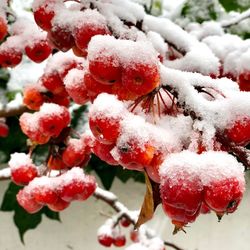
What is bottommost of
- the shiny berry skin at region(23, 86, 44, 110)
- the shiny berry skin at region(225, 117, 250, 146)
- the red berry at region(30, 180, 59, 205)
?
the red berry at region(30, 180, 59, 205)

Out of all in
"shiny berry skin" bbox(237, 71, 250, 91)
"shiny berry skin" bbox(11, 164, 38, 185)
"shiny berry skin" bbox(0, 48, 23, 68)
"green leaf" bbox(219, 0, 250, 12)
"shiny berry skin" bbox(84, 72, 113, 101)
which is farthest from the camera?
"green leaf" bbox(219, 0, 250, 12)

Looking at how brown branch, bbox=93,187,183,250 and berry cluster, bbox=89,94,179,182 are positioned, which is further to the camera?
brown branch, bbox=93,187,183,250

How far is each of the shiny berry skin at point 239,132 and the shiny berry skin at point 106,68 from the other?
0.33 feet

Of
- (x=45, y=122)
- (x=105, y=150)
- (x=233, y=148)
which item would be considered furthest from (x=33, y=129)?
(x=233, y=148)

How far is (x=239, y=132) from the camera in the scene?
37 centimetres

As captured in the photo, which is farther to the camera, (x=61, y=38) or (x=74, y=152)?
(x=74, y=152)

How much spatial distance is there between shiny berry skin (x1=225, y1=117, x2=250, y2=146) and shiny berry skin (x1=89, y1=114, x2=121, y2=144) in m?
0.08

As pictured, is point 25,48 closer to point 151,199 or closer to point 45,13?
point 45,13

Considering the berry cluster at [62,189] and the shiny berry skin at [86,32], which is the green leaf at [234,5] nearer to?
the berry cluster at [62,189]

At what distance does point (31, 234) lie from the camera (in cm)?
150

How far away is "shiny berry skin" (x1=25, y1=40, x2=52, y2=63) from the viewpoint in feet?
2.37

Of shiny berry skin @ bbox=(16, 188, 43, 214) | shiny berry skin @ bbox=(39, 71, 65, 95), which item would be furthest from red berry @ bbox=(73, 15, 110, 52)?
shiny berry skin @ bbox=(16, 188, 43, 214)

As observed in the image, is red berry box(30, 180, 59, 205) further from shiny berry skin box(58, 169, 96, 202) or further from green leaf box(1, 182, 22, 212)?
green leaf box(1, 182, 22, 212)

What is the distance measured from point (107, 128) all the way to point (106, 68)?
0.05 meters
